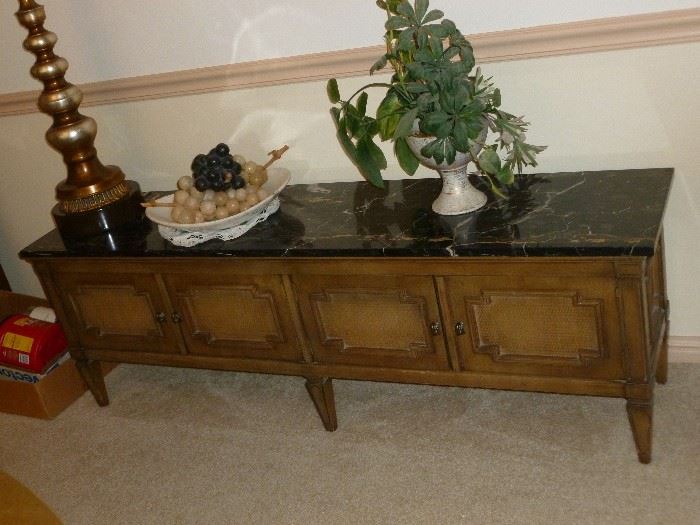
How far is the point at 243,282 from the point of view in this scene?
2.30m

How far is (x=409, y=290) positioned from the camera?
6.87 ft

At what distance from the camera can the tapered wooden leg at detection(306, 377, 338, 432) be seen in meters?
2.39

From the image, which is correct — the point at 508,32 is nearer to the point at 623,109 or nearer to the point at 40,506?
the point at 623,109

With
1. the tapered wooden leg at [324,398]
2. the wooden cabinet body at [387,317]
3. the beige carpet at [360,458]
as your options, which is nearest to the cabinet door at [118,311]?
the wooden cabinet body at [387,317]

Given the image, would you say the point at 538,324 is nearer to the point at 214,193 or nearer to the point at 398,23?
the point at 398,23

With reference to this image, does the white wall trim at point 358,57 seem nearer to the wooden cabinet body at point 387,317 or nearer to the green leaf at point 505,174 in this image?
the green leaf at point 505,174

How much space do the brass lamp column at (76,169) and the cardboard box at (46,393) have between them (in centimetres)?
52

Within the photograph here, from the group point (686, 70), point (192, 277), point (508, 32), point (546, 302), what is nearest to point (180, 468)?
point (192, 277)

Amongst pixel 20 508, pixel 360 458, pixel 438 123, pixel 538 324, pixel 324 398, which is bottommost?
pixel 360 458

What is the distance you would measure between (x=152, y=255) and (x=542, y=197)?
3.51 feet

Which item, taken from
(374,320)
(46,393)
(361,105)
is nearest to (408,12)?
(361,105)

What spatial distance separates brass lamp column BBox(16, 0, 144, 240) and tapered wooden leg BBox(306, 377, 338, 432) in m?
0.75

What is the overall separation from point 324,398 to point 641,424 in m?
0.86

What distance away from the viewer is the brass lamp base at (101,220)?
8.29ft
